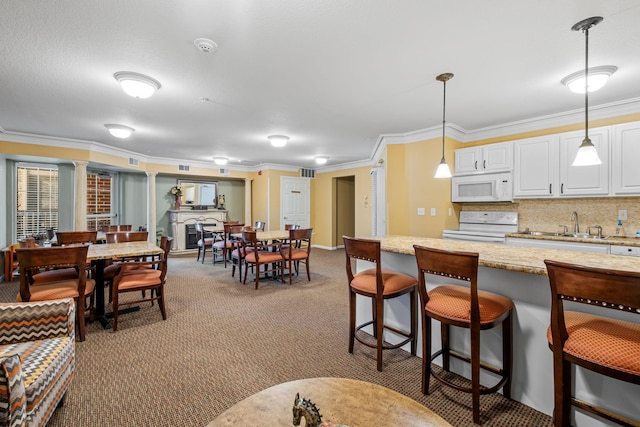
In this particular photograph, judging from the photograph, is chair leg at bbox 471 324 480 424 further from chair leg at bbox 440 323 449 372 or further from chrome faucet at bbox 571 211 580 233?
chrome faucet at bbox 571 211 580 233

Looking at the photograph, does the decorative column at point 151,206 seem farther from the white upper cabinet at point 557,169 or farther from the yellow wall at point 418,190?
the white upper cabinet at point 557,169

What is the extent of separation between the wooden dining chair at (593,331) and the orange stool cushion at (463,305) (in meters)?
0.29

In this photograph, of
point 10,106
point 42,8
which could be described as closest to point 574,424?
point 42,8

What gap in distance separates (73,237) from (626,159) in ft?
21.8

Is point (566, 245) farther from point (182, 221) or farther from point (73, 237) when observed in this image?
point (182, 221)

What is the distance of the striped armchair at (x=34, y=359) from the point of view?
116cm

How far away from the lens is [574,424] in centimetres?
156

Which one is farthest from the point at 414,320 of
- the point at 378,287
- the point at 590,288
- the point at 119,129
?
the point at 119,129

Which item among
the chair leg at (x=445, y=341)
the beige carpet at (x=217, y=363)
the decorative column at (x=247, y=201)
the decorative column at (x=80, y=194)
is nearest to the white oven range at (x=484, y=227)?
the beige carpet at (x=217, y=363)

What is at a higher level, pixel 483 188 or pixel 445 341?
pixel 483 188

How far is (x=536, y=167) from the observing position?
375cm

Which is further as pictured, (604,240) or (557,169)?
(557,169)

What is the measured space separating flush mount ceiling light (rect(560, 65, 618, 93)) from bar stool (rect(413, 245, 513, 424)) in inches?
88.8

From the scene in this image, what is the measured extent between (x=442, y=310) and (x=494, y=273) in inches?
20.0
